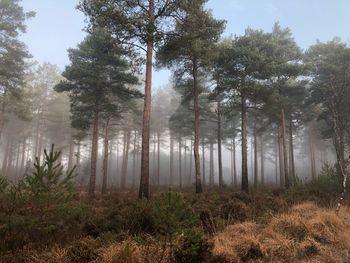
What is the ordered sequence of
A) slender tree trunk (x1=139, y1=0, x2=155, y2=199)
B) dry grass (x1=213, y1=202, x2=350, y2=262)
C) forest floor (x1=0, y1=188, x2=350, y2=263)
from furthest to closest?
1. slender tree trunk (x1=139, y1=0, x2=155, y2=199)
2. dry grass (x1=213, y1=202, x2=350, y2=262)
3. forest floor (x1=0, y1=188, x2=350, y2=263)

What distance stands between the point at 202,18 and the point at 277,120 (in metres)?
14.5

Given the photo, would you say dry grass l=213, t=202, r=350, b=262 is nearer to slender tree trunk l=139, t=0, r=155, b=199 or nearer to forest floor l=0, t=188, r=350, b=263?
forest floor l=0, t=188, r=350, b=263

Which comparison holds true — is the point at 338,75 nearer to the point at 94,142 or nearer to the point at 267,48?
the point at 267,48

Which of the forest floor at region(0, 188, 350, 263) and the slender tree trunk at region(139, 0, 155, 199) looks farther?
the slender tree trunk at region(139, 0, 155, 199)

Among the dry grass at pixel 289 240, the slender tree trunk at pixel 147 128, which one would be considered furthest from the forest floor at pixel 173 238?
the slender tree trunk at pixel 147 128

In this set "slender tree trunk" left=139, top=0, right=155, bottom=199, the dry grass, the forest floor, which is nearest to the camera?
the forest floor

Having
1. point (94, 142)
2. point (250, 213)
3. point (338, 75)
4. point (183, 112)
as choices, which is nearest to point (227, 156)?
point (183, 112)

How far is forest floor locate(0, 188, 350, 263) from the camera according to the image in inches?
215

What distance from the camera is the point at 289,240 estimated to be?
22.2 ft

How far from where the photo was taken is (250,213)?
973cm

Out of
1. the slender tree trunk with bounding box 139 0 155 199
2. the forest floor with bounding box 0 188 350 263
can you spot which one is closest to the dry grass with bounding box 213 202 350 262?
the forest floor with bounding box 0 188 350 263

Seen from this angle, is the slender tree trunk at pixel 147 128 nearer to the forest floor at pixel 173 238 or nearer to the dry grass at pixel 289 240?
the forest floor at pixel 173 238

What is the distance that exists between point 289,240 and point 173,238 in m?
2.89

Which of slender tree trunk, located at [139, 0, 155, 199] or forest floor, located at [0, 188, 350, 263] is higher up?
slender tree trunk, located at [139, 0, 155, 199]
